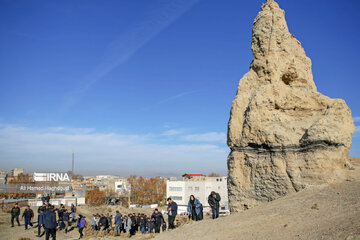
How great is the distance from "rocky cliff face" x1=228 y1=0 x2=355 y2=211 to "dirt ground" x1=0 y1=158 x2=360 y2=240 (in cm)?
87

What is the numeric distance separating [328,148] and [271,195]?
2661 mm

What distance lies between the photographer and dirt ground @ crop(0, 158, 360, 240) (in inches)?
257

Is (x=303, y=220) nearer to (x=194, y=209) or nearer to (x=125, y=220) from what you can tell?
(x=194, y=209)

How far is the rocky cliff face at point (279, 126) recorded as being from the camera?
34.4ft

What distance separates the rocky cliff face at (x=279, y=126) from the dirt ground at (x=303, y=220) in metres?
0.87

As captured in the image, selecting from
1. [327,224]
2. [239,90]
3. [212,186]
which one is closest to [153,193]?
[212,186]

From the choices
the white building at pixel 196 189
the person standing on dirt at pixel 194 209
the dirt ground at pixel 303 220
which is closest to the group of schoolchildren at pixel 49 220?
the dirt ground at pixel 303 220

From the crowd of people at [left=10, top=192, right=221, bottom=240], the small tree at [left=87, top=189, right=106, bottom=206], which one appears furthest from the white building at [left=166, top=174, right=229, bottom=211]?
the crowd of people at [left=10, top=192, right=221, bottom=240]

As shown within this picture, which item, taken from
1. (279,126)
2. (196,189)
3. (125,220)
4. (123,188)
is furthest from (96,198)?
(279,126)

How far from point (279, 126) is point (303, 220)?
4605mm

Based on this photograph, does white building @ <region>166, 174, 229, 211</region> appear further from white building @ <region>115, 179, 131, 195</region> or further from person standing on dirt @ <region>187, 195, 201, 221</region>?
person standing on dirt @ <region>187, 195, 201, 221</region>

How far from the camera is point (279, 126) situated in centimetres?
1152

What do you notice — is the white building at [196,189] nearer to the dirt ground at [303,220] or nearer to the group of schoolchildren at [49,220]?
the group of schoolchildren at [49,220]

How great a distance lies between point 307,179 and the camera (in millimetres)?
10414
